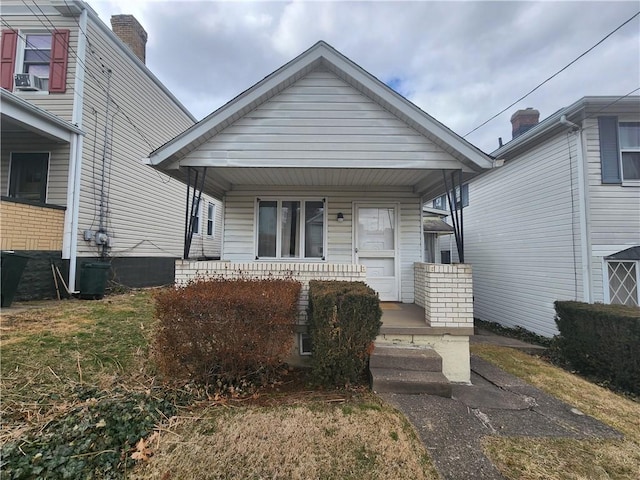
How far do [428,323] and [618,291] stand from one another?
6.48 meters

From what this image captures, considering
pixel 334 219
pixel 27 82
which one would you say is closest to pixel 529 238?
pixel 334 219

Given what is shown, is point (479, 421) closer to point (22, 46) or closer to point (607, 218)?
point (607, 218)

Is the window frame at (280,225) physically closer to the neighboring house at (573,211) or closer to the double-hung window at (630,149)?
the neighboring house at (573,211)

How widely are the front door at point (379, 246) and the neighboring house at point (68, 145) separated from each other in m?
7.69

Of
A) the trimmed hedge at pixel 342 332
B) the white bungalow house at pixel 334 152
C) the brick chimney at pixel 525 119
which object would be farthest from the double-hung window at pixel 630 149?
the trimmed hedge at pixel 342 332

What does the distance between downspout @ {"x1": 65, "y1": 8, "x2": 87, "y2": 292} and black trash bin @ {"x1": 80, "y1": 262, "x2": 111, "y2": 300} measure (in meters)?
0.37

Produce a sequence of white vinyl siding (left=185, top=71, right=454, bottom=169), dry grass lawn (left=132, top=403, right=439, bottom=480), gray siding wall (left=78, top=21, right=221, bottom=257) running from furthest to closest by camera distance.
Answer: gray siding wall (left=78, top=21, right=221, bottom=257) < white vinyl siding (left=185, top=71, right=454, bottom=169) < dry grass lawn (left=132, top=403, right=439, bottom=480)

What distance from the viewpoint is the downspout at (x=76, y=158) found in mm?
8078

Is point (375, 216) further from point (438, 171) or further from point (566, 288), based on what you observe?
point (566, 288)

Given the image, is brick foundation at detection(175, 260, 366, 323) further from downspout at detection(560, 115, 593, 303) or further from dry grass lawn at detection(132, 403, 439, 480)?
downspout at detection(560, 115, 593, 303)

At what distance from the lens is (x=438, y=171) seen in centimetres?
577

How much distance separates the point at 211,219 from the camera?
15859 millimetres

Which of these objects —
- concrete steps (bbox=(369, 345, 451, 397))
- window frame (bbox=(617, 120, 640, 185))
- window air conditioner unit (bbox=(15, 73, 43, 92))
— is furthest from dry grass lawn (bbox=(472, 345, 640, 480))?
window air conditioner unit (bbox=(15, 73, 43, 92))

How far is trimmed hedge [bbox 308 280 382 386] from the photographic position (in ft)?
12.3
